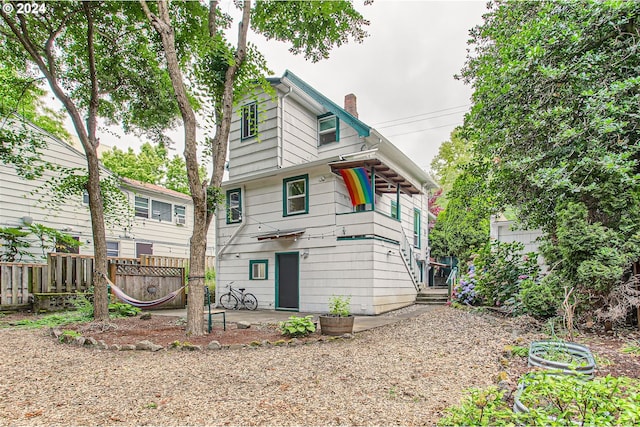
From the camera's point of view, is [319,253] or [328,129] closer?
[319,253]

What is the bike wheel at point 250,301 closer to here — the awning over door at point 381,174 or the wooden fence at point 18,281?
the awning over door at point 381,174

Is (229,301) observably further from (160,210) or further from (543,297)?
(543,297)

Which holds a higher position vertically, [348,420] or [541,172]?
[541,172]

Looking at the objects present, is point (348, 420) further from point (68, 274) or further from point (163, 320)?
point (68, 274)

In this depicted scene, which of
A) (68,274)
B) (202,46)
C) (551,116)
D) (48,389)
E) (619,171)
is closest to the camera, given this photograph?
(48,389)

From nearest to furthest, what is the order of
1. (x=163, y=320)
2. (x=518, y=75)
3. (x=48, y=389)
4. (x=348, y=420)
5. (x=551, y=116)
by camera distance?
(x=348, y=420) → (x=48, y=389) → (x=551, y=116) → (x=518, y=75) → (x=163, y=320)

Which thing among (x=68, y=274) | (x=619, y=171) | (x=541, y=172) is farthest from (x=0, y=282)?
(x=619, y=171)

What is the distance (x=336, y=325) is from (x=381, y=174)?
5234 mm

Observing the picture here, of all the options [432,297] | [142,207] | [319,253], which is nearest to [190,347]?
[319,253]

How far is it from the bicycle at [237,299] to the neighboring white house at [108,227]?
3.85 m

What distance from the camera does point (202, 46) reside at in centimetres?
666

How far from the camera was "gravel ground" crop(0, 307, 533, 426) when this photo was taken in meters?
2.91

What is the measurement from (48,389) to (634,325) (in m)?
8.33

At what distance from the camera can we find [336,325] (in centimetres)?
608
